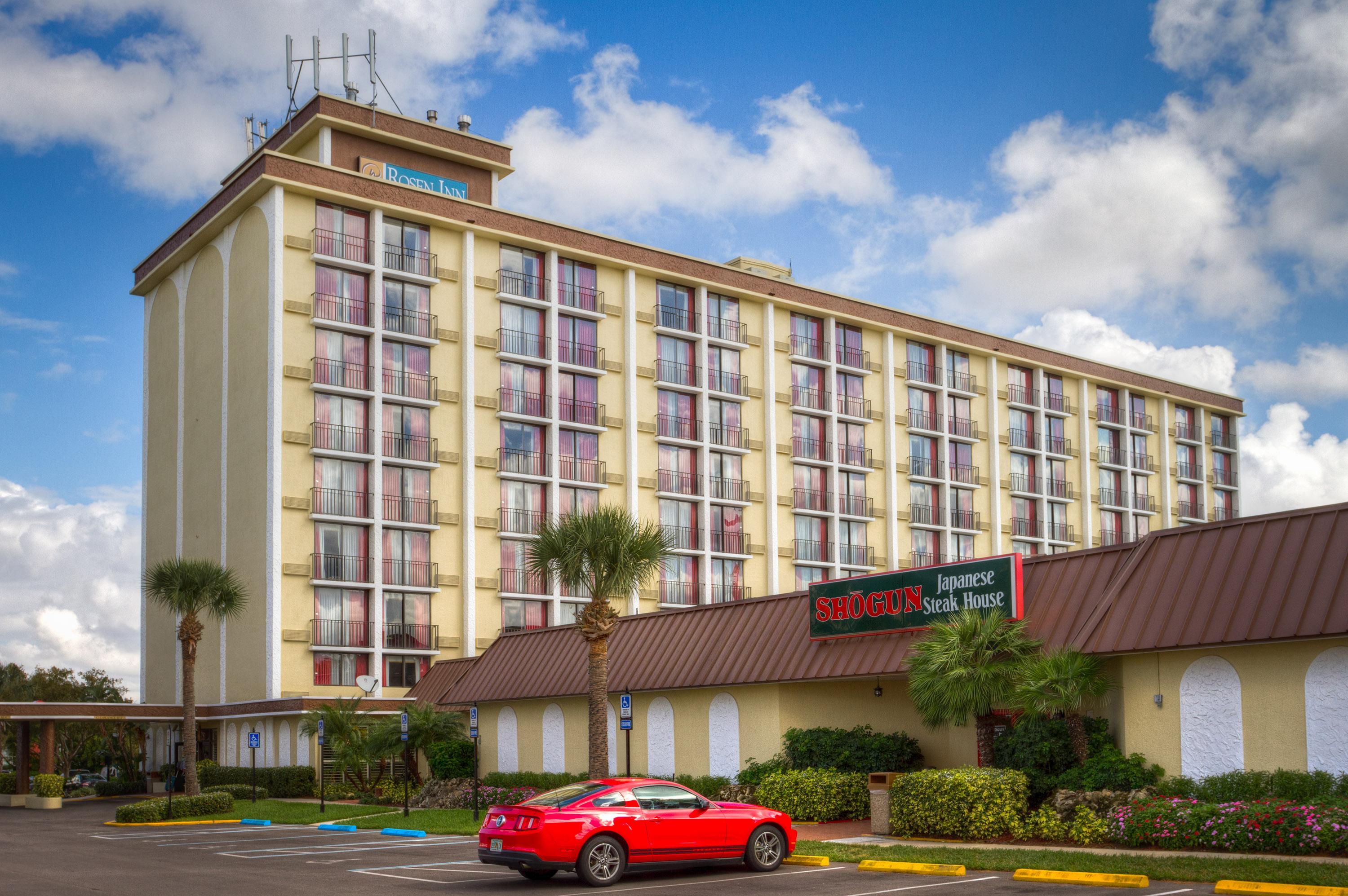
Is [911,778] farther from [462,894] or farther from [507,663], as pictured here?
[507,663]

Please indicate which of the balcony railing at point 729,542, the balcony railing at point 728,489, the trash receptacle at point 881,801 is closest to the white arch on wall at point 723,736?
the trash receptacle at point 881,801

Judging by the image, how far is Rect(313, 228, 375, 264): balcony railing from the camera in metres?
57.5

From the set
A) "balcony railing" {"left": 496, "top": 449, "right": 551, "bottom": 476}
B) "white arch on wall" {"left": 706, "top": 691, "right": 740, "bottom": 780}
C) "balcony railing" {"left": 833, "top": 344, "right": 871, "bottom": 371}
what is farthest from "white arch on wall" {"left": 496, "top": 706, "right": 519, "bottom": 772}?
"balcony railing" {"left": 833, "top": 344, "right": 871, "bottom": 371}

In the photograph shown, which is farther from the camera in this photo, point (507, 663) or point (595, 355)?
point (595, 355)

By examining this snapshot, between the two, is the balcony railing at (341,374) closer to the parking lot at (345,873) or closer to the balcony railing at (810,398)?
the balcony railing at (810,398)

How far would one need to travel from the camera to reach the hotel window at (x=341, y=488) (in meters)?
56.2

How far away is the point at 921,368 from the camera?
251ft

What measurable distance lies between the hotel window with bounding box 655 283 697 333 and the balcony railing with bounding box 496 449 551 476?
10025 millimetres

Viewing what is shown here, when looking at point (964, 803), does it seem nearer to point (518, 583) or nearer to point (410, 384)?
point (518, 583)

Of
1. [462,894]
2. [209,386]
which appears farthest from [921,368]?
[462,894]

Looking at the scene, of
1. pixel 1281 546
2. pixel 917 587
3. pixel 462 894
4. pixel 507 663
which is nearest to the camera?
pixel 462 894

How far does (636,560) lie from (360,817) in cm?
1156

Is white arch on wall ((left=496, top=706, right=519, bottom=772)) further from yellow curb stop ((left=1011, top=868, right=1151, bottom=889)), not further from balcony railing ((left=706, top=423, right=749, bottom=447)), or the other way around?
balcony railing ((left=706, top=423, right=749, bottom=447))

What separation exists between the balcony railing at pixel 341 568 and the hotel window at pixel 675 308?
20178mm
